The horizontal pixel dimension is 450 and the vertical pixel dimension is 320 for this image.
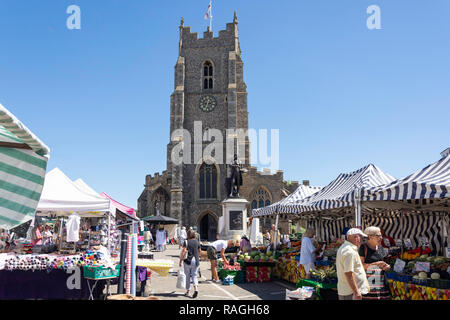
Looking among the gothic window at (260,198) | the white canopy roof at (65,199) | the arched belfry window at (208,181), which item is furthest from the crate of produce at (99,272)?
the arched belfry window at (208,181)

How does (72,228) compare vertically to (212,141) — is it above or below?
below

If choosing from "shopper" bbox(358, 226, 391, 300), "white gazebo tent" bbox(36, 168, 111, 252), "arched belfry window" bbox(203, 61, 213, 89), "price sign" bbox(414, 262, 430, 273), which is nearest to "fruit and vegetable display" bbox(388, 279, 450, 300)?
"shopper" bbox(358, 226, 391, 300)

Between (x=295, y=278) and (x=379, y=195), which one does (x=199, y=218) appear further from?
(x=379, y=195)

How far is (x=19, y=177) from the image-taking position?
3049 millimetres

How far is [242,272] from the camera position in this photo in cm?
997

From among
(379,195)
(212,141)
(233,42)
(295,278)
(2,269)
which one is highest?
(233,42)

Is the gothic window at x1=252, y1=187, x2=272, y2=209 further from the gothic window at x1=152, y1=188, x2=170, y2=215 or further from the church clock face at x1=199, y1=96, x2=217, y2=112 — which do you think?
the church clock face at x1=199, y1=96, x2=217, y2=112

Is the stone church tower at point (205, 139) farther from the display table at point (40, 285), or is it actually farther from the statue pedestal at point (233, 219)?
the display table at point (40, 285)

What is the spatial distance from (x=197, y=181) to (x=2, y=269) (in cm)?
2473

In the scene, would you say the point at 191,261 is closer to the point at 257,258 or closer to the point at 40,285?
the point at 40,285

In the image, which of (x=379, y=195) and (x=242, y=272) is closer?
(x=379, y=195)

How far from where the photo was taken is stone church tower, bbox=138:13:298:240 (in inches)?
1198

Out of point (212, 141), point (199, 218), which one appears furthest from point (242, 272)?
point (212, 141)
